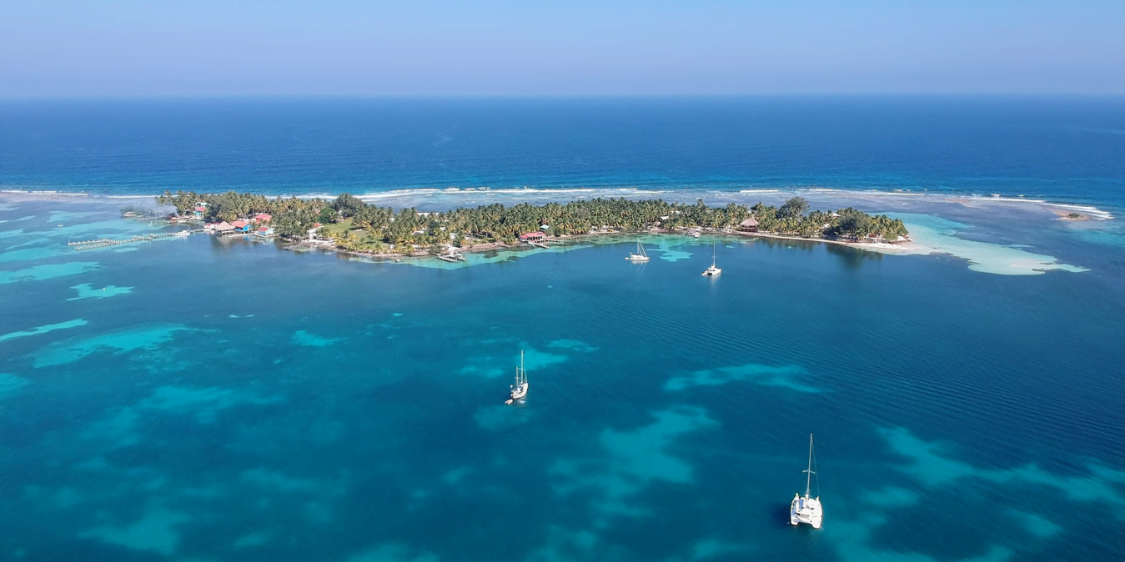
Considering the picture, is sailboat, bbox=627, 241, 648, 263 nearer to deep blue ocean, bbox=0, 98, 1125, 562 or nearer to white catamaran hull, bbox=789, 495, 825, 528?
deep blue ocean, bbox=0, 98, 1125, 562

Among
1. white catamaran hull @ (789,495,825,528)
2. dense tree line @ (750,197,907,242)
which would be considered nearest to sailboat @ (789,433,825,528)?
white catamaran hull @ (789,495,825,528)

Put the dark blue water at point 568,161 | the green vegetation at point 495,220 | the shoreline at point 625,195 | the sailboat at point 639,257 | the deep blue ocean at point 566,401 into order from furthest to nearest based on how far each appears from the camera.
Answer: the dark blue water at point 568,161 < the shoreline at point 625,195 < the green vegetation at point 495,220 < the sailboat at point 639,257 < the deep blue ocean at point 566,401

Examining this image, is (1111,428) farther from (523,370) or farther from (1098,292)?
(523,370)

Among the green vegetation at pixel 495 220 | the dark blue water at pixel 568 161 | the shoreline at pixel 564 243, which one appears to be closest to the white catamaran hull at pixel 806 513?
the shoreline at pixel 564 243

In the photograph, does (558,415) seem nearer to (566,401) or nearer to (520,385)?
(566,401)

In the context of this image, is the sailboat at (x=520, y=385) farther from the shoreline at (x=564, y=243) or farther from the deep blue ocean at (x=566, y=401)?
the shoreline at (x=564, y=243)

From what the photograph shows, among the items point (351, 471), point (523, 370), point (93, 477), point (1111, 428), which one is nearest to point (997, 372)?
point (1111, 428)

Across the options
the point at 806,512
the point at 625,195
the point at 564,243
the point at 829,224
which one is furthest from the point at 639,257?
the point at 806,512
